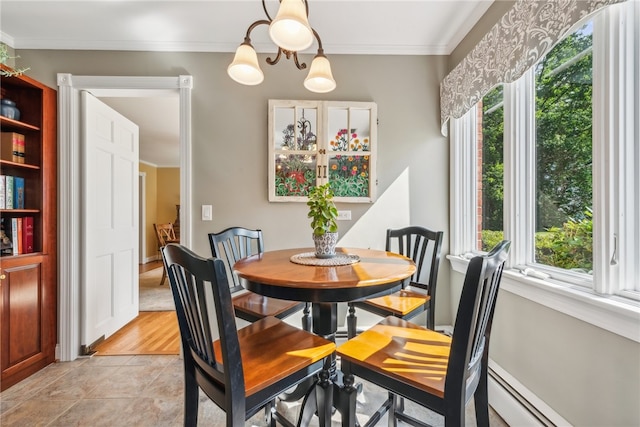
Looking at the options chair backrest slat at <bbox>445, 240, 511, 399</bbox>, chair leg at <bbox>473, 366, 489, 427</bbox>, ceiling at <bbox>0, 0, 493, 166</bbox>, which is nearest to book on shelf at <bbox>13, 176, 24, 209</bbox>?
ceiling at <bbox>0, 0, 493, 166</bbox>

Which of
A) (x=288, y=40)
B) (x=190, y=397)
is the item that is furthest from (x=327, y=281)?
(x=288, y=40)

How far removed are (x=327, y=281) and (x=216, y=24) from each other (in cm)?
209

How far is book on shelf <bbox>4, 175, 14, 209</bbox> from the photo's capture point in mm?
1845

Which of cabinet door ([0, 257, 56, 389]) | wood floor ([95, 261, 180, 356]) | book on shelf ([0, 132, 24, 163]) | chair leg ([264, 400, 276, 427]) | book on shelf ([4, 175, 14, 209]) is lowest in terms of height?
wood floor ([95, 261, 180, 356])

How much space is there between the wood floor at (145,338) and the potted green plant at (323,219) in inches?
67.0

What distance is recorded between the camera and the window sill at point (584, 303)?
38.1 inches

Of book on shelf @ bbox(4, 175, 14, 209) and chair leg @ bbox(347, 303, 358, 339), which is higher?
book on shelf @ bbox(4, 175, 14, 209)

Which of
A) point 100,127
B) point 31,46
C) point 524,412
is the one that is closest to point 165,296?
point 100,127

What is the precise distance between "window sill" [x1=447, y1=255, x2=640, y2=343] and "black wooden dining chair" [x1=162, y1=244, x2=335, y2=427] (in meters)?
1.06

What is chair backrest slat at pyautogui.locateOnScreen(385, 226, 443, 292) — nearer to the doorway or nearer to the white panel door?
the doorway

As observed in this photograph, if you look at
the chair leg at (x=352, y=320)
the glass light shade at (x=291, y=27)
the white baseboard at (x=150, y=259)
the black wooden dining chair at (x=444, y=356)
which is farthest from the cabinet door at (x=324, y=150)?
the white baseboard at (x=150, y=259)

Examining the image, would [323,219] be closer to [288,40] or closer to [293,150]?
[288,40]

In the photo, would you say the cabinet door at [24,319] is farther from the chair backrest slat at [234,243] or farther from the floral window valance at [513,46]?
the floral window valance at [513,46]

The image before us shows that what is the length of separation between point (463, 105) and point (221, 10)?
6.03ft
